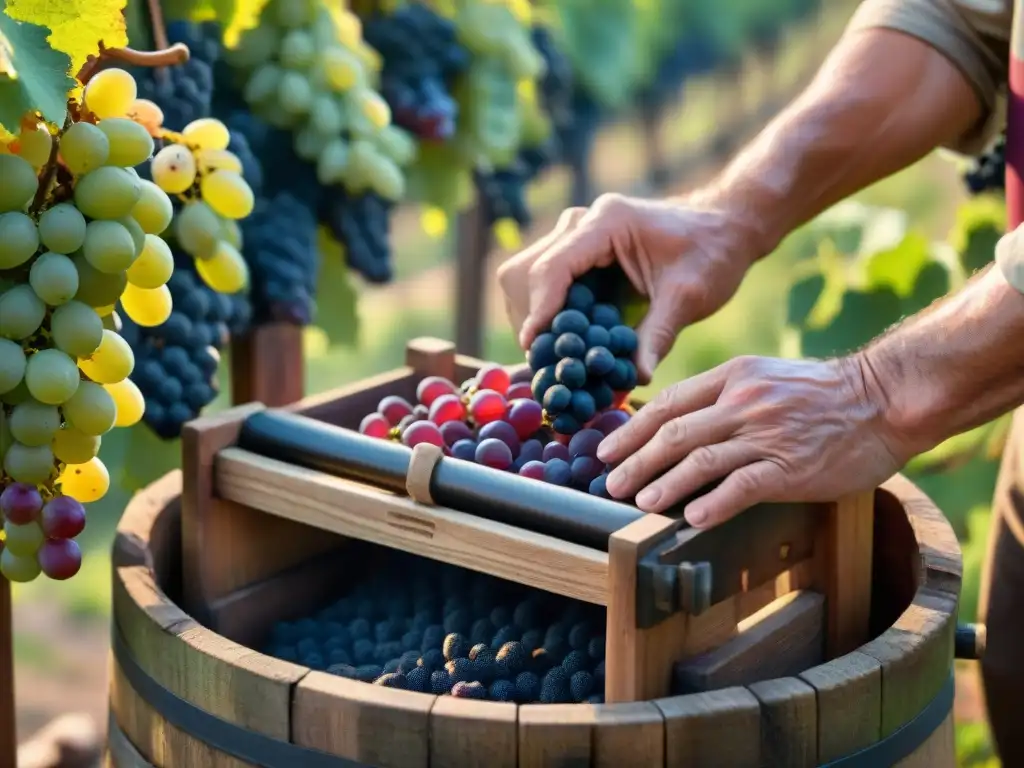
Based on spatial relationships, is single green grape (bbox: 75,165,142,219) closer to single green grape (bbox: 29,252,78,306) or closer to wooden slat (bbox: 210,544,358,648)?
single green grape (bbox: 29,252,78,306)

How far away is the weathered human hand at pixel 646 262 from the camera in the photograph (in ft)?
5.59

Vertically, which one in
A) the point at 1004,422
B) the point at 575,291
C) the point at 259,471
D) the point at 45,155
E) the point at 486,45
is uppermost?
the point at 486,45

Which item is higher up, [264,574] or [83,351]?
[83,351]

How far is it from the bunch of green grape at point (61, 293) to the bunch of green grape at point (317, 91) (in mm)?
859

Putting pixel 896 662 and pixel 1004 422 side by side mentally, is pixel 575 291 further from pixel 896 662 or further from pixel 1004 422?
pixel 1004 422

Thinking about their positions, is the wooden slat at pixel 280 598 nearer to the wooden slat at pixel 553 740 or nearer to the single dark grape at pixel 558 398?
the single dark grape at pixel 558 398

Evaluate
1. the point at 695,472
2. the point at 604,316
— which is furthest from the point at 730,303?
the point at 695,472

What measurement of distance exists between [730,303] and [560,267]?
5078mm

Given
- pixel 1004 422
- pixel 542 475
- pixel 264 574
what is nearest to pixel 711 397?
pixel 542 475

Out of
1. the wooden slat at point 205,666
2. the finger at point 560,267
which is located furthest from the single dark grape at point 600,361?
the wooden slat at point 205,666

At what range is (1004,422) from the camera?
2912mm

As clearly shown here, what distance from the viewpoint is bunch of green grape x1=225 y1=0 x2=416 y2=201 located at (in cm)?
215

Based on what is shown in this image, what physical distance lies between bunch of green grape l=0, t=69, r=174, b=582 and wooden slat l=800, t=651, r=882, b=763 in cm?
70

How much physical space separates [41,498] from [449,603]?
0.55m
